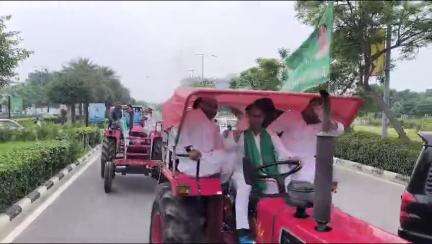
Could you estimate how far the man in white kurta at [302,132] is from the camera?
557 centimetres

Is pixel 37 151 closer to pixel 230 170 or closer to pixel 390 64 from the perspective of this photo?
pixel 230 170

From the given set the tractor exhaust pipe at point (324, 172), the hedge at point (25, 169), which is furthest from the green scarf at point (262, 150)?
the hedge at point (25, 169)

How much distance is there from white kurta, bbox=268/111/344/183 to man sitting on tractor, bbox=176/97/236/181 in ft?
1.93

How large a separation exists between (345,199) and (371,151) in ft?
21.0

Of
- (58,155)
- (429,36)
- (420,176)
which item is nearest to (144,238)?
(420,176)

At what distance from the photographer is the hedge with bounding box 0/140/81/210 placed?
9.56m

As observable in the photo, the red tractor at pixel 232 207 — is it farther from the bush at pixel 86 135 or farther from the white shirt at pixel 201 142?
the bush at pixel 86 135

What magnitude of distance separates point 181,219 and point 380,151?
42.8 ft

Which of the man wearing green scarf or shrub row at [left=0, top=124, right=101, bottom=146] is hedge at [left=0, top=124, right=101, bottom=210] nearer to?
shrub row at [left=0, top=124, right=101, bottom=146]

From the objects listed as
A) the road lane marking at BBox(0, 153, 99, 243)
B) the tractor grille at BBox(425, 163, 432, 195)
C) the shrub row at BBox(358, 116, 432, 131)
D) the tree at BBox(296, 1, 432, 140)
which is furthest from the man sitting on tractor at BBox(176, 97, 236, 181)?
the tree at BBox(296, 1, 432, 140)

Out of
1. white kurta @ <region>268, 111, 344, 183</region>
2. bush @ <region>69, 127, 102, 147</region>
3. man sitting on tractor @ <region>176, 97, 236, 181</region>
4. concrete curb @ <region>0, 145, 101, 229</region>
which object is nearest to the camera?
man sitting on tractor @ <region>176, 97, 236, 181</region>

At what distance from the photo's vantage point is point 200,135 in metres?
5.87

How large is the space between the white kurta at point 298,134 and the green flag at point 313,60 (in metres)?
0.62

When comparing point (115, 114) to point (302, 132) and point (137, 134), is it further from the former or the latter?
point (302, 132)
